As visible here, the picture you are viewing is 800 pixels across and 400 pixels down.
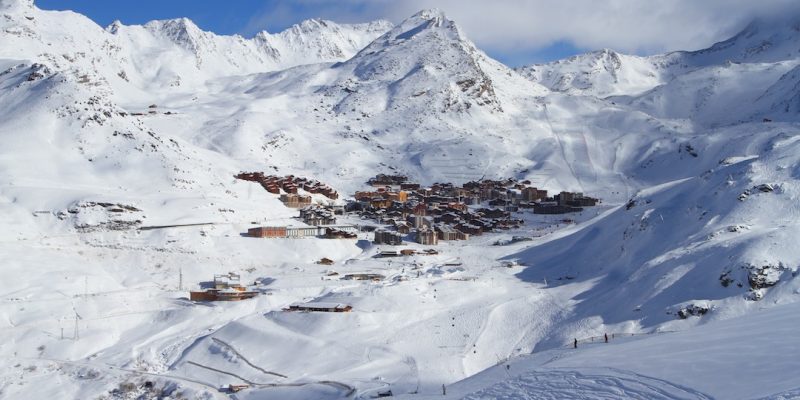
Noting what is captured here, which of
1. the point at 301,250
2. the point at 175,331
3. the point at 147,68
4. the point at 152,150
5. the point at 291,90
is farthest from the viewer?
the point at 147,68

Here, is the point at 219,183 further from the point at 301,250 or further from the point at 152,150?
the point at 301,250

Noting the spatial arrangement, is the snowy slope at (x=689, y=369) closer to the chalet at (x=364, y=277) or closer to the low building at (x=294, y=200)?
the chalet at (x=364, y=277)

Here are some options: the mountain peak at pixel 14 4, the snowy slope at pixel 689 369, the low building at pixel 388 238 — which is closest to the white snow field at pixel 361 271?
the snowy slope at pixel 689 369

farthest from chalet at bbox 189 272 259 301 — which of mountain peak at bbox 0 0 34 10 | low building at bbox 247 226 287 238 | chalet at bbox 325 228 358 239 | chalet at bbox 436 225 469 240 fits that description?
mountain peak at bbox 0 0 34 10

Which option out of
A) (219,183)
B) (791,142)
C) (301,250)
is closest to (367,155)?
(219,183)

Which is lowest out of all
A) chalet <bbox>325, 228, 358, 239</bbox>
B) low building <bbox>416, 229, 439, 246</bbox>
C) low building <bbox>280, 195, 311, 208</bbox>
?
low building <bbox>416, 229, 439, 246</bbox>

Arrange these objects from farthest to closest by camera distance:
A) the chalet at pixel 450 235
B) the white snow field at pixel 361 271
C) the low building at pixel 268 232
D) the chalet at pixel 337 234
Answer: the chalet at pixel 450 235, the chalet at pixel 337 234, the low building at pixel 268 232, the white snow field at pixel 361 271

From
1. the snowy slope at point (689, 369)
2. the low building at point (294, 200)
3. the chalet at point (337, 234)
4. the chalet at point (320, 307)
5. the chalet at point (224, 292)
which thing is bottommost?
the snowy slope at point (689, 369)

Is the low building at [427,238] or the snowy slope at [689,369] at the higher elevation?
the low building at [427,238]

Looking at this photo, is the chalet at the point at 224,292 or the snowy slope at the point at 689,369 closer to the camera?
the snowy slope at the point at 689,369

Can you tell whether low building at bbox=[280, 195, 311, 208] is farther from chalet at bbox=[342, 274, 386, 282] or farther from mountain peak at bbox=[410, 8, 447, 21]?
mountain peak at bbox=[410, 8, 447, 21]

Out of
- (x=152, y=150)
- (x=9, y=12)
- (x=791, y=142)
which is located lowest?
(x=791, y=142)
